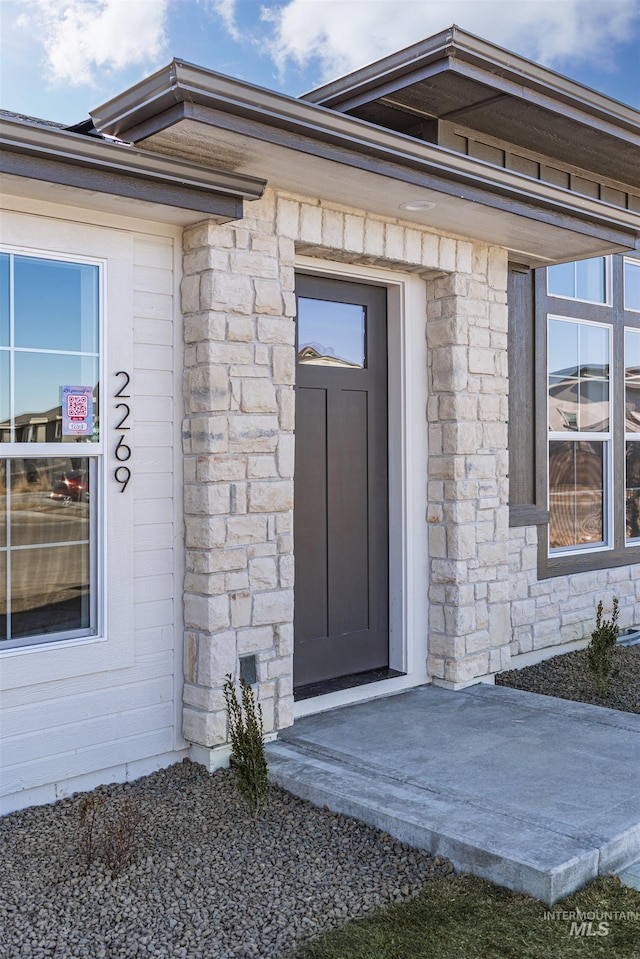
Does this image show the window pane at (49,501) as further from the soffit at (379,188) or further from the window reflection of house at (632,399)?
the window reflection of house at (632,399)

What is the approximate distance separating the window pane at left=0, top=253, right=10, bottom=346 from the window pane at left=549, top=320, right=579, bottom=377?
4487mm

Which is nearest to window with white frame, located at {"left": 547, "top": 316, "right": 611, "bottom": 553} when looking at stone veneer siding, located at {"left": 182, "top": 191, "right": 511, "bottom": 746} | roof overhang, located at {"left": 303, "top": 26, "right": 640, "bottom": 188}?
roof overhang, located at {"left": 303, "top": 26, "right": 640, "bottom": 188}

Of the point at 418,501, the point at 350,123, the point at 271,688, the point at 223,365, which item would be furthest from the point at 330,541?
the point at 350,123

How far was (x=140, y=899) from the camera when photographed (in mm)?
3184

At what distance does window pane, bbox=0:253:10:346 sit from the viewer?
3.90 m

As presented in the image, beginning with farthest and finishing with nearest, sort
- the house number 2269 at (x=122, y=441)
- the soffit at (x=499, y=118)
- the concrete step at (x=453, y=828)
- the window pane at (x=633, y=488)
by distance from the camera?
the window pane at (x=633, y=488) → the soffit at (x=499, y=118) → the house number 2269 at (x=122, y=441) → the concrete step at (x=453, y=828)

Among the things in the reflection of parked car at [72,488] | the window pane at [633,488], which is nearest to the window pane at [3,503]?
the reflection of parked car at [72,488]

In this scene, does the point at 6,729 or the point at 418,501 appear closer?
the point at 6,729

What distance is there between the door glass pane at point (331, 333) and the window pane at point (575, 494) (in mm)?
2294

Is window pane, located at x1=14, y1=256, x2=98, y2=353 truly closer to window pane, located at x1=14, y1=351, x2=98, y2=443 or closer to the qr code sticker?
window pane, located at x1=14, y1=351, x2=98, y2=443

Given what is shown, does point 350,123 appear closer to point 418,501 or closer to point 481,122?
point 481,122

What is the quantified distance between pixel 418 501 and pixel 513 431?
137 centimetres

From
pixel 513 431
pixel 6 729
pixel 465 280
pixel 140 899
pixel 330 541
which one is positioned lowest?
pixel 140 899

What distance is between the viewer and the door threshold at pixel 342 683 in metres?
5.11
